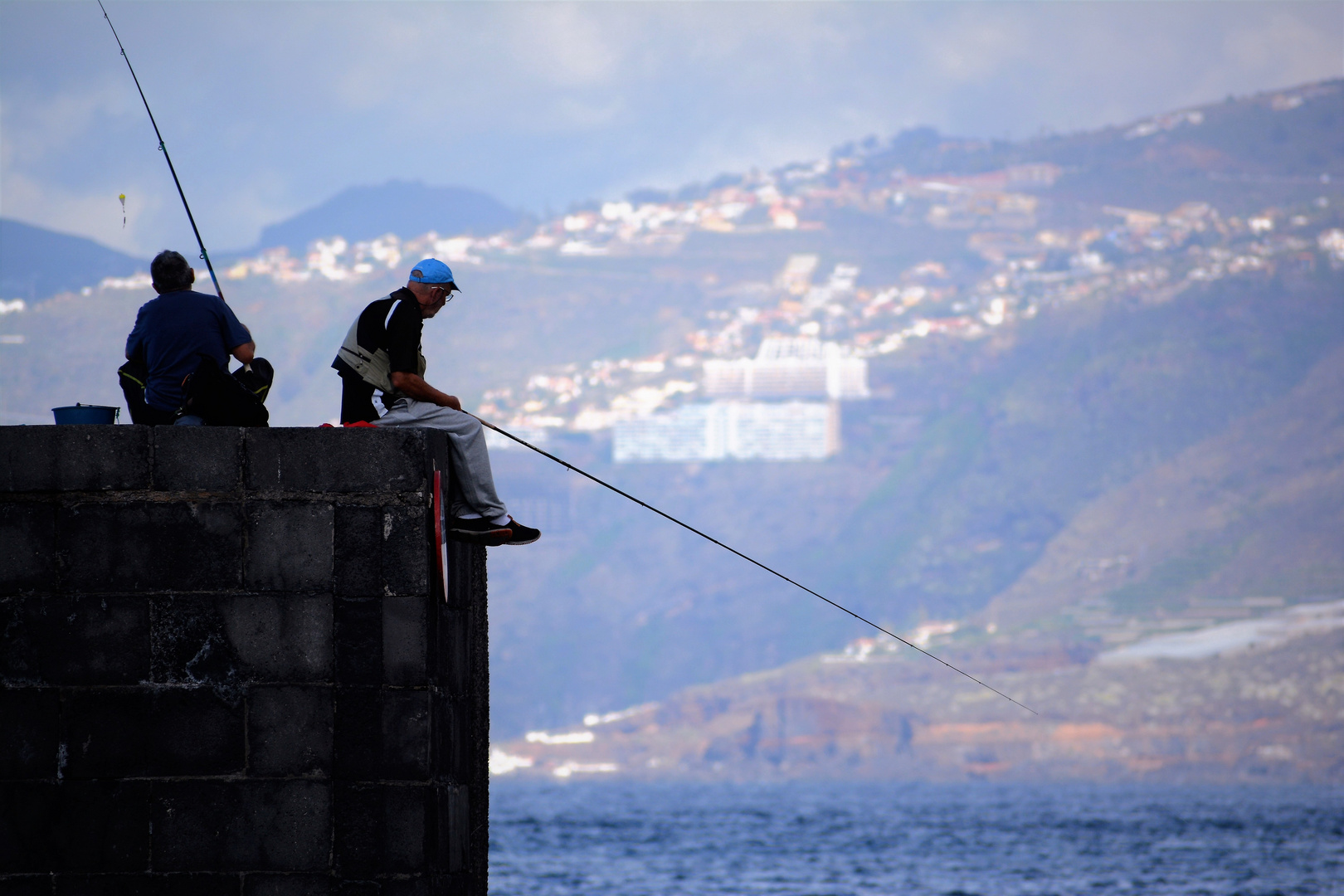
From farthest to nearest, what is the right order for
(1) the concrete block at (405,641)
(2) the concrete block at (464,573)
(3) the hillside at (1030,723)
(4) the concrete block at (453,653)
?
(3) the hillside at (1030,723), (2) the concrete block at (464,573), (4) the concrete block at (453,653), (1) the concrete block at (405,641)

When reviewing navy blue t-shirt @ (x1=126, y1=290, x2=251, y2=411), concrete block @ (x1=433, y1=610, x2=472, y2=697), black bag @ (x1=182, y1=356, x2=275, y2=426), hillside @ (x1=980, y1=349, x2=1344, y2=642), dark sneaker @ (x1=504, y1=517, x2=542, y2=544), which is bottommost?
concrete block @ (x1=433, y1=610, x2=472, y2=697)

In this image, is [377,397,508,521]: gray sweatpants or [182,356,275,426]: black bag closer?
[182,356,275,426]: black bag

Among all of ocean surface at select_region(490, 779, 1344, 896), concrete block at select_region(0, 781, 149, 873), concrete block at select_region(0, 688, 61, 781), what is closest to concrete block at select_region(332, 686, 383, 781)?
concrete block at select_region(0, 781, 149, 873)

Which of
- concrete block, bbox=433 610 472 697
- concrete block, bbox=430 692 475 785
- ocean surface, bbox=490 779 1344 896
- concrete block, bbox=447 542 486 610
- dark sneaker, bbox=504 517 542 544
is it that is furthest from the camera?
ocean surface, bbox=490 779 1344 896

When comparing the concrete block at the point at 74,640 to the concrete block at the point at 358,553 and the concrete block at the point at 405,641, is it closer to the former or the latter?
the concrete block at the point at 358,553

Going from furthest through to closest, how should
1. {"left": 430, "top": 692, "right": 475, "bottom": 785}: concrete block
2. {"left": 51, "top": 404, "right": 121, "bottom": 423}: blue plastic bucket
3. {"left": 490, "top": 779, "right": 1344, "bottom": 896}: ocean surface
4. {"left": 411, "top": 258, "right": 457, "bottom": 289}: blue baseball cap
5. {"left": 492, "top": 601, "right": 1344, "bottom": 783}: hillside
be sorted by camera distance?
{"left": 492, "top": 601, "right": 1344, "bottom": 783}: hillside → {"left": 490, "top": 779, "right": 1344, "bottom": 896}: ocean surface → {"left": 411, "top": 258, "right": 457, "bottom": 289}: blue baseball cap → {"left": 51, "top": 404, "right": 121, "bottom": 423}: blue plastic bucket → {"left": 430, "top": 692, "right": 475, "bottom": 785}: concrete block

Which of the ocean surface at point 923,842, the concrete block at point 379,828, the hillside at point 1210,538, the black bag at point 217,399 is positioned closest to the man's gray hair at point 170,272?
the black bag at point 217,399

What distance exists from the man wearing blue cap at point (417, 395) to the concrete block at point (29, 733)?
5.15ft

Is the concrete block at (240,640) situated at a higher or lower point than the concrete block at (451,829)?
higher

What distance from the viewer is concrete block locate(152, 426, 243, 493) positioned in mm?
6074

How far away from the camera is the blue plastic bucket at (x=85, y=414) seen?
6410 mm

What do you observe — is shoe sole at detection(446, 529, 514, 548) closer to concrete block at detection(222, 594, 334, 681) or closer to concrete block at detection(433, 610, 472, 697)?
concrete block at detection(433, 610, 472, 697)

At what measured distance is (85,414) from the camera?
6438 mm

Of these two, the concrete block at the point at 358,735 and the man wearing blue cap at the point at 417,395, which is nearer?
the concrete block at the point at 358,735
